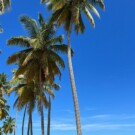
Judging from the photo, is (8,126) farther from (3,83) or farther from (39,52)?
(39,52)

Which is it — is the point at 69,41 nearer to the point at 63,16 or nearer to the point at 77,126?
the point at 63,16

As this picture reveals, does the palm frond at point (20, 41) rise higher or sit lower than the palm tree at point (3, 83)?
lower

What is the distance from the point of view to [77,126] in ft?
90.0

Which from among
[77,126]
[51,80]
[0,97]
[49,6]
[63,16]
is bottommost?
[77,126]

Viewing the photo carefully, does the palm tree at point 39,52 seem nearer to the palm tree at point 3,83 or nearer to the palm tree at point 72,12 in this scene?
the palm tree at point 72,12

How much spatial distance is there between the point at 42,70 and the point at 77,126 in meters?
12.1

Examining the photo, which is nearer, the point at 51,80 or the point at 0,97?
the point at 51,80

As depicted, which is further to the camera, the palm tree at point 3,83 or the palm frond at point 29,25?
the palm tree at point 3,83

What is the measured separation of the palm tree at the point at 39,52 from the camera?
3716 centimetres

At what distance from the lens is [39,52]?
37469mm

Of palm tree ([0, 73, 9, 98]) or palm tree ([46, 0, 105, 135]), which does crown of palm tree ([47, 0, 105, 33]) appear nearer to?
palm tree ([46, 0, 105, 135])

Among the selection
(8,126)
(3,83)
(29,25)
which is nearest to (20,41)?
(29,25)

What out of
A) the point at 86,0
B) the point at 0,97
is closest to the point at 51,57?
the point at 86,0

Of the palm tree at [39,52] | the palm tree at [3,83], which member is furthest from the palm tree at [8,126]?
the palm tree at [39,52]
